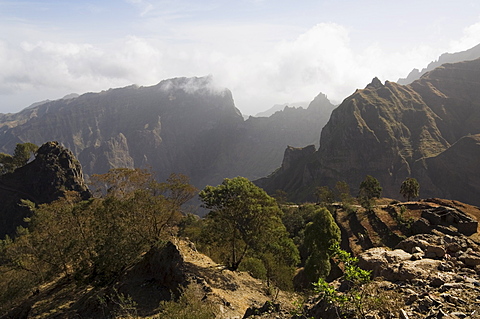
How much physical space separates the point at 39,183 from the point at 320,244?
109796 mm

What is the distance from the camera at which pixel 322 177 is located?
18912 centimetres

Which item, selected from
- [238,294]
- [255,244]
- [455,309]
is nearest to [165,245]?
[238,294]

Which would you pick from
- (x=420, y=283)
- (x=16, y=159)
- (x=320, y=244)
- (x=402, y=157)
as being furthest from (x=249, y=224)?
(x=402, y=157)

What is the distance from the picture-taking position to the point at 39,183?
10169 cm

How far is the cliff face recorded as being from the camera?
Result: 305 feet

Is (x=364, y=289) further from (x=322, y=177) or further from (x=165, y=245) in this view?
(x=322, y=177)

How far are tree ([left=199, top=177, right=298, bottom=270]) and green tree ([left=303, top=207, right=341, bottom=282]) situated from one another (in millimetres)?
8856

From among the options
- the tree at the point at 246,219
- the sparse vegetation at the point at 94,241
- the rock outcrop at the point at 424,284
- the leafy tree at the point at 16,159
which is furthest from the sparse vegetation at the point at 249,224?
the leafy tree at the point at 16,159

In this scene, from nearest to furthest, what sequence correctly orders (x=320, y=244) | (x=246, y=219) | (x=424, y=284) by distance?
1. (x=424, y=284)
2. (x=246, y=219)
3. (x=320, y=244)

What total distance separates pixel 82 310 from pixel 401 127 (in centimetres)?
21801

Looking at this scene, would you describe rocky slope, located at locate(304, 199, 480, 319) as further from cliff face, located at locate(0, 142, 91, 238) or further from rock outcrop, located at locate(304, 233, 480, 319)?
cliff face, located at locate(0, 142, 91, 238)

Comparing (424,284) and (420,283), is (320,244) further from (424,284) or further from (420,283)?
(424,284)

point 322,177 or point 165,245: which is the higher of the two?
point 165,245

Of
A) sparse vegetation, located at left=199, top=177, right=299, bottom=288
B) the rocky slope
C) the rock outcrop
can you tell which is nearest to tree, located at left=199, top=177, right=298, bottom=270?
sparse vegetation, located at left=199, top=177, right=299, bottom=288
